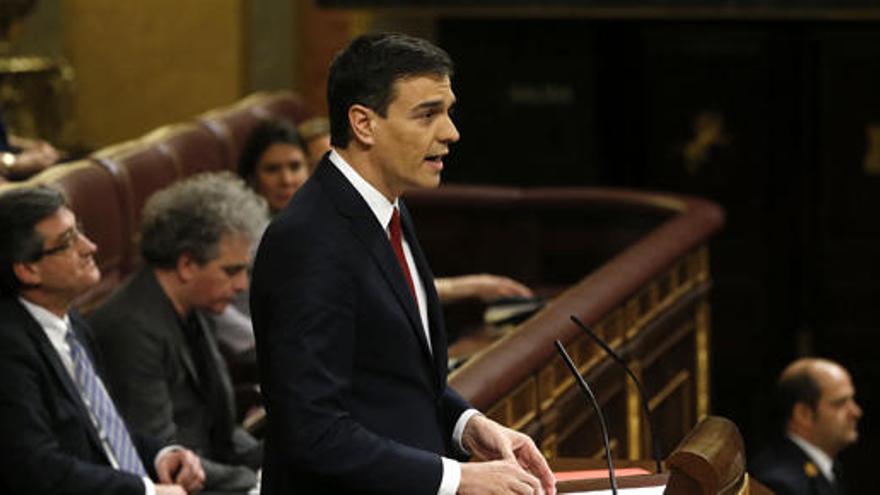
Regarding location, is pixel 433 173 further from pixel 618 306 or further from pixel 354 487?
pixel 618 306

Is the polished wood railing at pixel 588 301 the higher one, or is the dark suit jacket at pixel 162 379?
the dark suit jacket at pixel 162 379

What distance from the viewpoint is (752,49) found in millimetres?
8516

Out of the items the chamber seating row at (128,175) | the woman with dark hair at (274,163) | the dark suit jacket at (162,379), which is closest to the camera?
the dark suit jacket at (162,379)

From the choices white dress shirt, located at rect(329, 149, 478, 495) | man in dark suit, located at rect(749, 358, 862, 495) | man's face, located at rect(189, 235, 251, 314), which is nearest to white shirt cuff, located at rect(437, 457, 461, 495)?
white dress shirt, located at rect(329, 149, 478, 495)

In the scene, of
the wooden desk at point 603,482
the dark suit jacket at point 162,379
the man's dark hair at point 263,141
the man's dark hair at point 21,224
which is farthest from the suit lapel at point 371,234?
the man's dark hair at point 263,141

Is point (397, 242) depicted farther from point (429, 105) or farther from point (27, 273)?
point (27, 273)

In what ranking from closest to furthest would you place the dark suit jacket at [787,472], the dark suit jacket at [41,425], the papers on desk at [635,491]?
the papers on desk at [635,491] < the dark suit jacket at [41,425] < the dark suit jacket at [787,472]

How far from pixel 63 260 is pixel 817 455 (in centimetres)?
286

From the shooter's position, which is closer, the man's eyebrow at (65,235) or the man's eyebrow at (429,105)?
the man's eyebrow at (429,105)

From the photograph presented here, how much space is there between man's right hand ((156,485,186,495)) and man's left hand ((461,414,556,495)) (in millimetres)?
1188

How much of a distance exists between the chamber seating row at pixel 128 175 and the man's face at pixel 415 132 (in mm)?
2197

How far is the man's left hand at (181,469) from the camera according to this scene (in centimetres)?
367

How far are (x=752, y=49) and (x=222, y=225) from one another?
4888 millimetres

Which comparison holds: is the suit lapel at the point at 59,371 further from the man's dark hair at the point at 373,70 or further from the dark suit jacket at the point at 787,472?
the dark suit jacket at the point at 787,472
